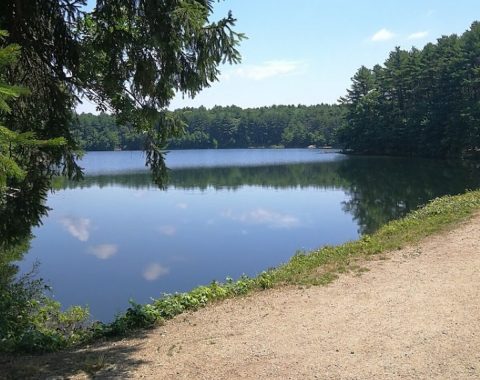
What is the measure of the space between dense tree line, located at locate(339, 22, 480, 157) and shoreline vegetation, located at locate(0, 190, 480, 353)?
154ft

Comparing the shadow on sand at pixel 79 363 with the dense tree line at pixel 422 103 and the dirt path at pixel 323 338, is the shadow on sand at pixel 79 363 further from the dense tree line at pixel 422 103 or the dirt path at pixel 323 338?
the dense tree line at pixel 422 103

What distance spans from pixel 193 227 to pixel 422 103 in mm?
53658

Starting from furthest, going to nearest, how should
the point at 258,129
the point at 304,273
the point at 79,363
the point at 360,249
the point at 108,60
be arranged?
the point at 258,129 → the point at 360,249 → the point at 304,273 → the point at 108,60 → the point at 79,363

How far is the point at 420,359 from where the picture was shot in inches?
206

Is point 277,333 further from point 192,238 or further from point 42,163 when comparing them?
point 192,238

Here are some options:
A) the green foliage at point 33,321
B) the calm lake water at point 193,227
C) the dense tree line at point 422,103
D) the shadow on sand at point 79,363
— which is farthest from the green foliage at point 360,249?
the dense tree line at point 422,103

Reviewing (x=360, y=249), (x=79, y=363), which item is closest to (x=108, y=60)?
(x=79, y=363)

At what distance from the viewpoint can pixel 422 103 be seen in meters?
66.7

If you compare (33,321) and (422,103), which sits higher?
(422,103)

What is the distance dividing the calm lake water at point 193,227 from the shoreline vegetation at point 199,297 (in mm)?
2046

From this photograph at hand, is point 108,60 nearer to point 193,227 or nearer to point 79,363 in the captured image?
point 79,363

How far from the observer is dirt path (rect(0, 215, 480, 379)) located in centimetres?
524

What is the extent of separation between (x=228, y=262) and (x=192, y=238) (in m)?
4.37

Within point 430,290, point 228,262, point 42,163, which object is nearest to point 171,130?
point 42,163
